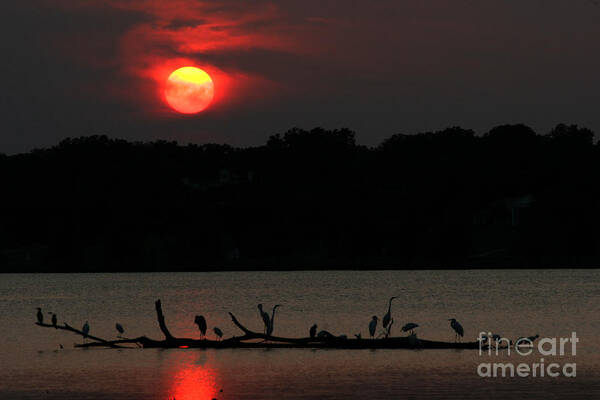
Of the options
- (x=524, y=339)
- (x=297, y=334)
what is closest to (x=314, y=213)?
(x=297, y=334)

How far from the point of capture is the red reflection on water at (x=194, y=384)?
1259 inches

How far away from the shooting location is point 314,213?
143000mm

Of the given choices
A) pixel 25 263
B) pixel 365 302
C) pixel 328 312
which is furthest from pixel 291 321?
pixel 25 263

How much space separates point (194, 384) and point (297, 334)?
729 inches

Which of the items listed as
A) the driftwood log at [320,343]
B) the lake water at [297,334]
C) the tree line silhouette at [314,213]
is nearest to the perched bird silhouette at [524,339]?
the lake water at [297,334]

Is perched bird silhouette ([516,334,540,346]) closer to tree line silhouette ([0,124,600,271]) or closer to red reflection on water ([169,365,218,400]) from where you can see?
red reflection on water ([169,365,218,400])

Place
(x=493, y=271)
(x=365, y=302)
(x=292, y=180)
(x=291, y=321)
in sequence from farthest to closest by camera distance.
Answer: (x=292, y=180) < (x=493, y=271) < (x=365, y=302) < (x=291, y=321)

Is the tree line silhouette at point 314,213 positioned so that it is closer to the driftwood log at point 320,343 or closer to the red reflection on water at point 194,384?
the driftwood log at point 320,343

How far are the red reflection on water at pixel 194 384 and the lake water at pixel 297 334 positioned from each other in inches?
2.1

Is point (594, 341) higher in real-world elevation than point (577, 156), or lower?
lower

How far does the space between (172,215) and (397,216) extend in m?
27.2

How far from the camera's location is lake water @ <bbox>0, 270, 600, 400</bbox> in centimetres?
3278

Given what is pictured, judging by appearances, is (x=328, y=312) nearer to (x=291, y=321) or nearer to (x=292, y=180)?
(x=291, y=321)

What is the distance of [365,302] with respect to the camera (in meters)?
77.9
